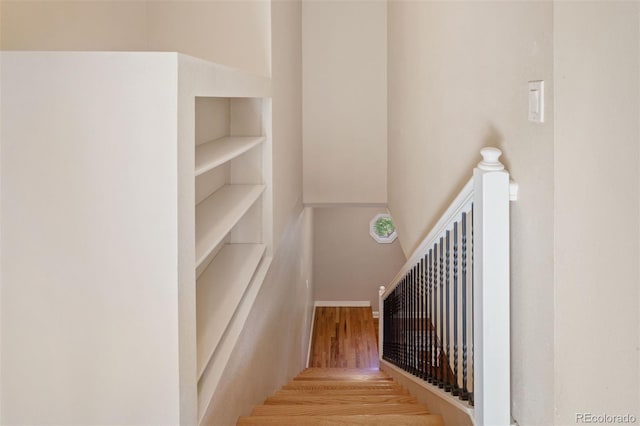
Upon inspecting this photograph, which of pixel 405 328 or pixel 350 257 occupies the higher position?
pixel 405 328

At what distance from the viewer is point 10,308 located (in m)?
1.74

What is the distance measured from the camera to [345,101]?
6871mm

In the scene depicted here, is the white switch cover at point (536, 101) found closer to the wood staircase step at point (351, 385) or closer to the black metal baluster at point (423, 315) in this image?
the black metal baluster at point (423, 315)

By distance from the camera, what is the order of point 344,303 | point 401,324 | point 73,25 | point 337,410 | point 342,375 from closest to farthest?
point 73,25
point 337,410
point 401,324
point 342,375
point 344,303

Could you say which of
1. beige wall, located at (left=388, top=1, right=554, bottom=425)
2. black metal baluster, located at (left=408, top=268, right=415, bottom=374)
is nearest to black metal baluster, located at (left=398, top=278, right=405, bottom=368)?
black metal baluster, located at (left=408, top=268, right=415, bottom=374)

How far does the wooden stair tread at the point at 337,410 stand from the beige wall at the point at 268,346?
0.39 ft

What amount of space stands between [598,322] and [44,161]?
4.89 feet

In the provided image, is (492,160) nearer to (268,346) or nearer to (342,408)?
(342,408)

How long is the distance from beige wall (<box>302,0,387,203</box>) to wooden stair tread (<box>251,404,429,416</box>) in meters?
3.51

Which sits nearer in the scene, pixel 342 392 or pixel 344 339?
pixel 342 392

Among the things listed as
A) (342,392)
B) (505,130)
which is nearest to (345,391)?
(342,392)

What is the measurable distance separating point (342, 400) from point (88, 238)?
267cm

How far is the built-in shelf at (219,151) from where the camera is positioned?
248cm

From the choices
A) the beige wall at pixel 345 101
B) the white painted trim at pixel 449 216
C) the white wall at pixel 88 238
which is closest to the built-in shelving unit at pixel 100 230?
the white wall at pixel 88 238
